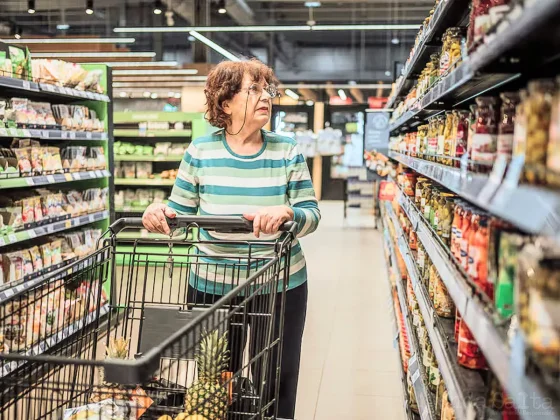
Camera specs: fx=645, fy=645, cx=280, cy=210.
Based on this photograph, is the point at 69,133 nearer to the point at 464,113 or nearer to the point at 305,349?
the point at 305,349

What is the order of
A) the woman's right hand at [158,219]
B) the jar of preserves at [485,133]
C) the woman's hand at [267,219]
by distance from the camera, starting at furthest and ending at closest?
the woman's right hand at [158,219] → the woman's hand at [267,219] → the jar of preserves at [485,133]

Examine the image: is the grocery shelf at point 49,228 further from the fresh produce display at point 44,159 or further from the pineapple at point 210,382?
the pineapple at point 210,382

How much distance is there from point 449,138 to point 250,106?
2.52 feet

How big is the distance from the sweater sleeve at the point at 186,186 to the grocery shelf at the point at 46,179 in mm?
1743

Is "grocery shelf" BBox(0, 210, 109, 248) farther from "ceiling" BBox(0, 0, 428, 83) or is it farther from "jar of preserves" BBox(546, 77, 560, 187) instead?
"ceiling" BBox(0, 0, 428, 83)

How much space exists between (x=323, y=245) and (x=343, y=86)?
25.5ft

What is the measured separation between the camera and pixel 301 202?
250cm

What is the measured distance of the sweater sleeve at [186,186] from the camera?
2584 mm

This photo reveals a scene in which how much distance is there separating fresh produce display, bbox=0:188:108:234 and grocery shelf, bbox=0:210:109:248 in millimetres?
40

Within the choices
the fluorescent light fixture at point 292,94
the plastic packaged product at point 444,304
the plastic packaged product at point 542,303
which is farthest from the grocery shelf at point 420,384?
the fluorescent light fixture at point 292,94

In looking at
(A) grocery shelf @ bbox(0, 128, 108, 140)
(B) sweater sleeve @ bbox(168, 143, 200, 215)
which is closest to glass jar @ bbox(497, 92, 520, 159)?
(B) sweater sleeve @ bbox(168, 143, 200, 215)

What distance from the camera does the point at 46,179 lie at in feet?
14.4

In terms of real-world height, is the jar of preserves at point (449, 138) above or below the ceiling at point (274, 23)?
below

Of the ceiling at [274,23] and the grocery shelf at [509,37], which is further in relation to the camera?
the ceiling at [274,23]
